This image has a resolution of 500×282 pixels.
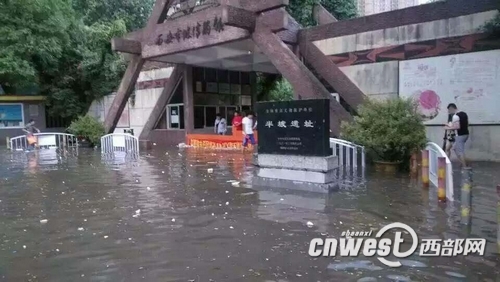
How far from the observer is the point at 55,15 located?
2539 cm

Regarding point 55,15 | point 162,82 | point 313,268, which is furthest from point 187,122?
point 313,268

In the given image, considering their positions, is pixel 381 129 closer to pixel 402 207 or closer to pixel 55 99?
pixel 402 207

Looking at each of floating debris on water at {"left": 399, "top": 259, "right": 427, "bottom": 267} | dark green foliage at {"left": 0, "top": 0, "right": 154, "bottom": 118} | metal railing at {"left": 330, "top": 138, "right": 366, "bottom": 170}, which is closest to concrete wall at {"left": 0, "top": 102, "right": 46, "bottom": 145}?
dark green foliage at {"left": 0, "top": 0, "right": 154, "bottom": 118}

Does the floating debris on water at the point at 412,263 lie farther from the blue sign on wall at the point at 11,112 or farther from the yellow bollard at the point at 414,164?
the blue sign on wall at the point at 11,112

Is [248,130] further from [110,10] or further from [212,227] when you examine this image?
[110,10]

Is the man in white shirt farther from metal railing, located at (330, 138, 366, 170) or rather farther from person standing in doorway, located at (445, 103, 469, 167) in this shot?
person standing in doorway, located at (445, 103, 469, 167)

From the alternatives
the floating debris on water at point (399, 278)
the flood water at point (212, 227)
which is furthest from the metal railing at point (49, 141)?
the floating debris on water at point (399, 278)

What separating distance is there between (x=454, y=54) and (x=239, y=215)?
30.5 feet

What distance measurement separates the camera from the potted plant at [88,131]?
20.3m

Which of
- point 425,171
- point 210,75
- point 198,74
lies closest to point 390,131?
point 425,171

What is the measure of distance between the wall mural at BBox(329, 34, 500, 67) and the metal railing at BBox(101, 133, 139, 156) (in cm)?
841

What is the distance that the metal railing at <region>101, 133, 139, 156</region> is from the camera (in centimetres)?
1702

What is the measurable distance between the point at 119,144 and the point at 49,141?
493 cm

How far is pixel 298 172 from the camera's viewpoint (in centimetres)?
807
